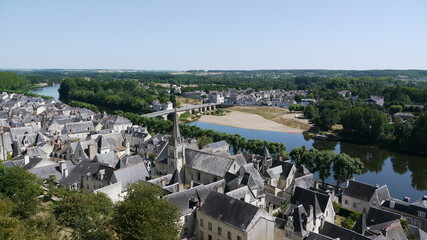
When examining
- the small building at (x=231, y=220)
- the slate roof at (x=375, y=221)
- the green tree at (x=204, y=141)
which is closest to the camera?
the small building at (x=231, y=220)

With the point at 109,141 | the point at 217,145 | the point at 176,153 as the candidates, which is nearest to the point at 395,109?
the point at 217,145

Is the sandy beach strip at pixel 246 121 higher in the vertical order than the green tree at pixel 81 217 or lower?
lower

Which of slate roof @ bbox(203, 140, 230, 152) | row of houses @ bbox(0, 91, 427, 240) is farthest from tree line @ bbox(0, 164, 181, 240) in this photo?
slate roof @ bbox(203, 140, 230, 152)

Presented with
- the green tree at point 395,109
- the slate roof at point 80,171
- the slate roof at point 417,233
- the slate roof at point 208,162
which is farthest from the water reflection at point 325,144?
the slate roof at point 80,171

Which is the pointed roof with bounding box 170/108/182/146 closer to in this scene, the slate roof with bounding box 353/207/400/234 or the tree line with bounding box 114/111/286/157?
the tree line with bounding box 114/111/286/157

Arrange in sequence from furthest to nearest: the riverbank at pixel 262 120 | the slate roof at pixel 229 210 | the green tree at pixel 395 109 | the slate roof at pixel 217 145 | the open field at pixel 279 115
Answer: the green tree at pixel 395 109, the open field at pixel 279 115, the riverbank at pixel 262 120, the slate roof at pixel 217 145, the slate roof at pixel 229 210

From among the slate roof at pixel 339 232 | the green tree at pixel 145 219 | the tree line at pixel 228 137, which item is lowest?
the tree line at pixel 228 137

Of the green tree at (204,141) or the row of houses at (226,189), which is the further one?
the green tree at (204,141)

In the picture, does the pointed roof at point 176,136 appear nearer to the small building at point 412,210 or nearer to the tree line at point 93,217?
the tree line at point 93,217

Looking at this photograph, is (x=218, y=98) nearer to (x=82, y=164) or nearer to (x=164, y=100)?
(x=164, y=100)
